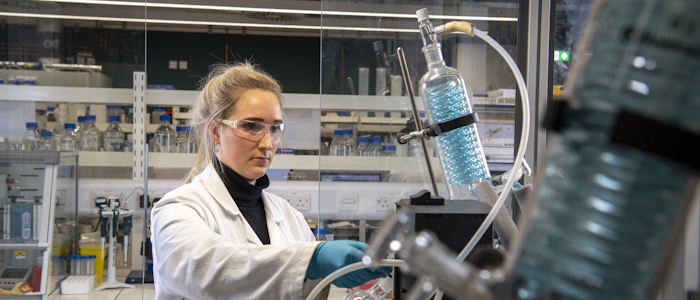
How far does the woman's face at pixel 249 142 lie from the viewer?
161cm

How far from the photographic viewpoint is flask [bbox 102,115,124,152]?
3154 mm

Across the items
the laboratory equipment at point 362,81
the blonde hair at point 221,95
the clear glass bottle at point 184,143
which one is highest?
the laboratory equipment at point 362,81

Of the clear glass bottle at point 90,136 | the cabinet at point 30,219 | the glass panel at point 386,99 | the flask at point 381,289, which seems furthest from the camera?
the clear glass bottle at point 90,136

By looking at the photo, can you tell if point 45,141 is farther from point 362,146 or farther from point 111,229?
point 362,146

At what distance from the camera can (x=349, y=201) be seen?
2.26 meters

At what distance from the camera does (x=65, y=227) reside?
2.95 m

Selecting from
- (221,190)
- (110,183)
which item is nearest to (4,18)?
(110,183)

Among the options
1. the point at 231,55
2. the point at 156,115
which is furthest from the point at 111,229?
the point at 231,55

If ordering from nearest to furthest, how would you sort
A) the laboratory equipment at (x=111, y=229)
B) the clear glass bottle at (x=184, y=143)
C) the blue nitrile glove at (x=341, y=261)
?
1. the blue nitrile glove at (x=341, y=261)
2. the laboratory equipment at (x=111, y=229)
3. the clear glass bottle at (x=184, y=143)

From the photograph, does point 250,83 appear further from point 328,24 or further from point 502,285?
point 502,285

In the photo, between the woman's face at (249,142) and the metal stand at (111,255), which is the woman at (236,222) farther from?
the metal stand at (111,255)

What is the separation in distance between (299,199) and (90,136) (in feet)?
3.79

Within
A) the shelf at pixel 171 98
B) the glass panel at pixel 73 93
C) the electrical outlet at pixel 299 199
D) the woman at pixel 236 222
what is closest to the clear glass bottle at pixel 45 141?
the glass panel at pixel 73 93

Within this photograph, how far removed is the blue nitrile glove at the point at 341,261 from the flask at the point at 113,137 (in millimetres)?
2352
